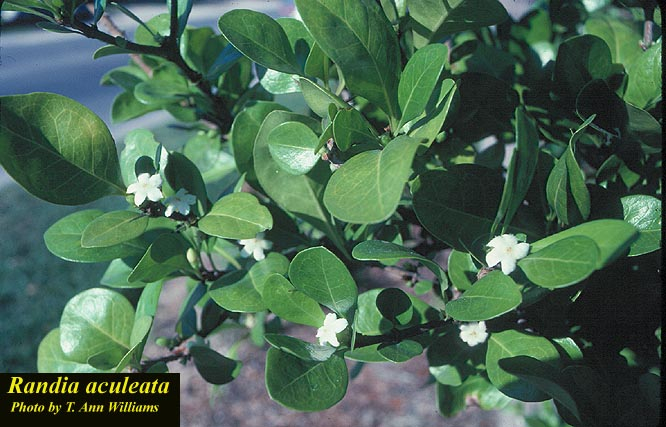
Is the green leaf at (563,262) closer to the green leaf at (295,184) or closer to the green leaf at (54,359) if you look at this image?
the green leaf at (295,184)

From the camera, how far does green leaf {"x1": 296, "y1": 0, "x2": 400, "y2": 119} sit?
62cm

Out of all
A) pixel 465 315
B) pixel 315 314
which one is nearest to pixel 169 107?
pixel 315 314

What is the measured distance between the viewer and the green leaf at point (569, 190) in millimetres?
657

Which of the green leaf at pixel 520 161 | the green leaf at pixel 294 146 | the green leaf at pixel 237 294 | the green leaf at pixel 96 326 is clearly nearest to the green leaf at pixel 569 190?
the green leaf at pixel 520 161

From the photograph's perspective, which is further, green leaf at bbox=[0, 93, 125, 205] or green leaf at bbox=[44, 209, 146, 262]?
green leaf at bbox=[44, 209, 146, 262]

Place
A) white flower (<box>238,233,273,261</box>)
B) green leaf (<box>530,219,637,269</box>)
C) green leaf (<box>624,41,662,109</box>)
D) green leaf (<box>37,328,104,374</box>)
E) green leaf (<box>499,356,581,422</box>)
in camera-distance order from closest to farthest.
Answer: green leaf (<box>530,219,637,269</box>) < green leaf (<box>499,356,581,422</box>) < green leaf (<box>624,41,662,109</box>) < white flower (<box>238,233,273,261</box>) < green leaf (<box>37,328,104,374</box>)

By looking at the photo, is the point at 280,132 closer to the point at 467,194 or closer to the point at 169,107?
the point at 467,194

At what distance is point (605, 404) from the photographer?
31.9 inches

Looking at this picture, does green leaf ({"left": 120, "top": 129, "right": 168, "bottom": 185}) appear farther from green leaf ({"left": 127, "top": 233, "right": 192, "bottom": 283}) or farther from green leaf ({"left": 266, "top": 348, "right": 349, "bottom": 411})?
green leaf ({"left": 266, "top": 348, "right": 349, "bottom": 411})

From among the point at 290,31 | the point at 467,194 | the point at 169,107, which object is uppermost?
the point at 290,31

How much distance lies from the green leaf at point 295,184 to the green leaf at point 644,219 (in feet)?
1.38

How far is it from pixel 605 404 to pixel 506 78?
58 centimetres

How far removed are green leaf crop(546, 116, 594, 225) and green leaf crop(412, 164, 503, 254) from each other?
7 cm

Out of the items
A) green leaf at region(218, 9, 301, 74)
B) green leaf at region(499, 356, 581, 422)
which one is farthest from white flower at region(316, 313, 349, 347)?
green leaf at region(218, 9, 301, 74)
